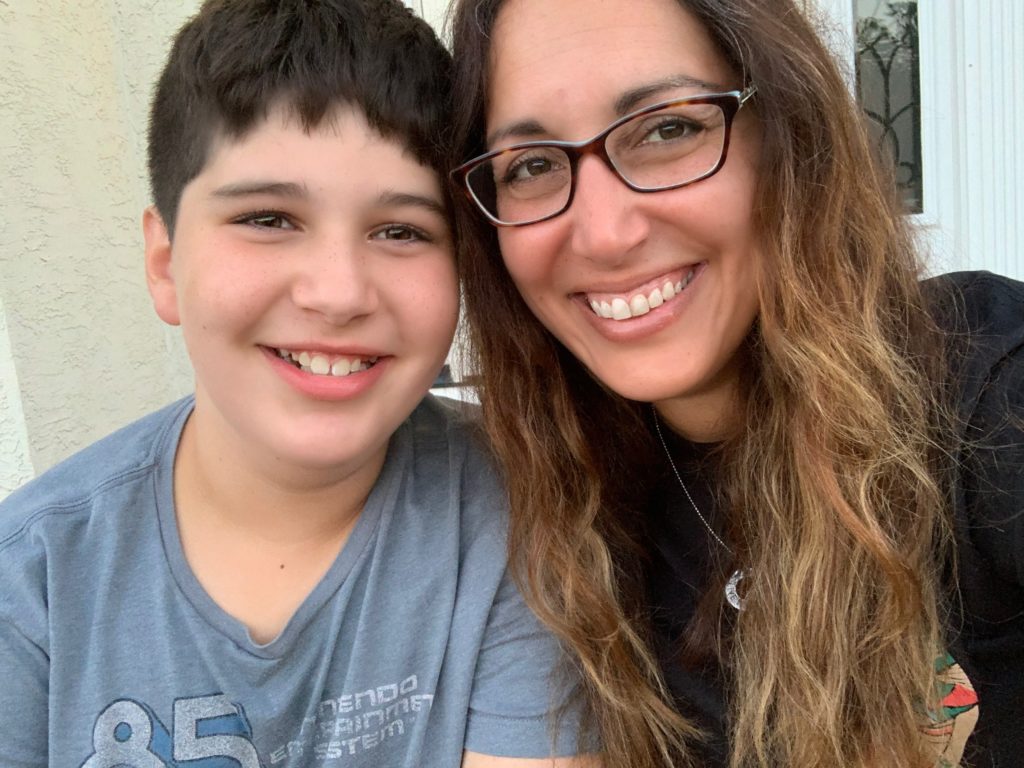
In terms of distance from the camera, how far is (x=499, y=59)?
1.22 m

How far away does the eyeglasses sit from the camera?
109 cm

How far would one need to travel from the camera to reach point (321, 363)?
119cm

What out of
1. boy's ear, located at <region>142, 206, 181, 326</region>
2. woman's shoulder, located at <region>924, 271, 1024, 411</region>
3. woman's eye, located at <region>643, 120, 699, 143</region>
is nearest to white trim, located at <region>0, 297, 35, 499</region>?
boy's ear, located at <region>142, 206, 181, 326</region>

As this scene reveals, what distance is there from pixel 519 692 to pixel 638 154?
0.92 meters

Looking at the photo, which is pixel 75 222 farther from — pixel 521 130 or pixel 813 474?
pixel 813 474

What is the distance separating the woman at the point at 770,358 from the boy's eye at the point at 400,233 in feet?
0.27

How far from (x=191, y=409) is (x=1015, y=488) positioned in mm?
1384

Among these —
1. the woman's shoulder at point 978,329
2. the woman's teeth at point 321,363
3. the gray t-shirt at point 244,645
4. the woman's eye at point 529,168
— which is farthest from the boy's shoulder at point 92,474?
the woman's shoulder at point 978,329

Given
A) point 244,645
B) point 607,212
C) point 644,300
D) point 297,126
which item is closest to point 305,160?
point 297,126

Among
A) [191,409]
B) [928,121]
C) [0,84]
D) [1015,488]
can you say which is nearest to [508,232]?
[191,409]

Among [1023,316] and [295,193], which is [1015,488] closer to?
[1023,316]

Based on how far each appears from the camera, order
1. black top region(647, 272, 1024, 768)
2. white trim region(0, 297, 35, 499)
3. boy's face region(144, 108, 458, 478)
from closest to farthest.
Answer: black top region(647, 272, 1024, 768) < boy's face region(144, 108, 458, 478) < white trim region(0, 297, 35, 499)

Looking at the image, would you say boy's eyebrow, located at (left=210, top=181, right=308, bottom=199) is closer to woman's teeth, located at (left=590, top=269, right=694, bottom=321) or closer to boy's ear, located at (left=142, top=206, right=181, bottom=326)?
boy's ear, located at (left=142, top=206, right=181, bottom=326)

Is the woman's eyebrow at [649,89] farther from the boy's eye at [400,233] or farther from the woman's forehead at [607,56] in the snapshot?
the boy's eye at [400,233]
